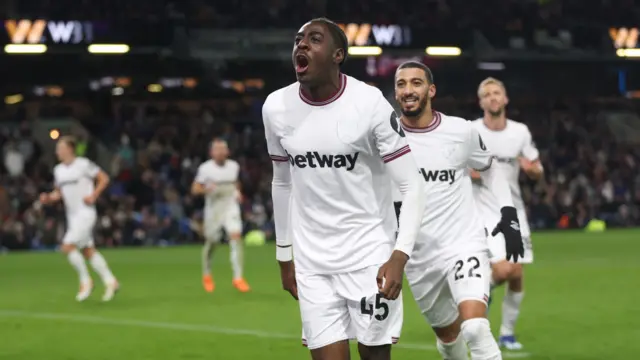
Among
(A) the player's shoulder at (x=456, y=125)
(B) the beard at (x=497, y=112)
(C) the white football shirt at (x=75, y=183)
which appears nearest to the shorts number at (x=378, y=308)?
(A) the player's shoulder at (x=456, y=125)

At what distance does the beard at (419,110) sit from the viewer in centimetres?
812

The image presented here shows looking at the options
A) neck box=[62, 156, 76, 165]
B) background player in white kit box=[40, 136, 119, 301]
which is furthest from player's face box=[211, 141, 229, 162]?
neck box=[62, 156, 76, 165]

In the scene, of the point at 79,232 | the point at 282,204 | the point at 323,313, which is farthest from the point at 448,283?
the point at 79,232

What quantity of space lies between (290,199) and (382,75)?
33.7 metres

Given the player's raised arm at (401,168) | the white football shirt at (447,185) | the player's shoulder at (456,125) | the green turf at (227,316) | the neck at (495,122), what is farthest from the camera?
the green turf at (227,316)

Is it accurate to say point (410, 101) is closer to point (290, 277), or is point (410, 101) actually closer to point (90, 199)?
point (290, 277)

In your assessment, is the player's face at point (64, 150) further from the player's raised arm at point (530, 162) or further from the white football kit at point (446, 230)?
the white football kit at point (446, 230)

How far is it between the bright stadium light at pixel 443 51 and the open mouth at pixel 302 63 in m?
33.0

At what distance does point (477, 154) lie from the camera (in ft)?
27.3

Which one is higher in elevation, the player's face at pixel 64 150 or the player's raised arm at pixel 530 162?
the player's face at pixel 64 150

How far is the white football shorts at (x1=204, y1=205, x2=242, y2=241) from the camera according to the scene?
1948 cm

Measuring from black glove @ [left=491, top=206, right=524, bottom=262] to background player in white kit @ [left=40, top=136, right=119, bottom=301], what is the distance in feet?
33.1

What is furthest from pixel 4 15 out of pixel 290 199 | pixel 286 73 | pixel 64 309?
pixel 290 199

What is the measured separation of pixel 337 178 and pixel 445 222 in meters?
2.15
